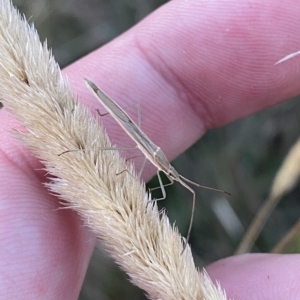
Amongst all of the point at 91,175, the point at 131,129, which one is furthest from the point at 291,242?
the point at 91,175

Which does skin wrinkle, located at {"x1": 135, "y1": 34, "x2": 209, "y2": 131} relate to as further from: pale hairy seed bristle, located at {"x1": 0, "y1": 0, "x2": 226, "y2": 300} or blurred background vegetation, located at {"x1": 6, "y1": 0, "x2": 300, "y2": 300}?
pale hairy seed bristle, located at {"x1": 0, "y1": 0, "x2": 226, "y2": 300}

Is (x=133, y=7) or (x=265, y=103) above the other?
(x=133, y=7)

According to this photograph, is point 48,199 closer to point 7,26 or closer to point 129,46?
point 7,26

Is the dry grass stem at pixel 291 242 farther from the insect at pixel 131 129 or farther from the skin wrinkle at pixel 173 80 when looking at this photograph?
the skin wrinkle at pixel 173 80

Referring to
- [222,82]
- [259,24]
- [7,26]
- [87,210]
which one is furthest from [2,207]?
[259,24]

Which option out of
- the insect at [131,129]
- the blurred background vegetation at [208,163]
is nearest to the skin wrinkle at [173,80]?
the blurred background vegetation at [208,163]

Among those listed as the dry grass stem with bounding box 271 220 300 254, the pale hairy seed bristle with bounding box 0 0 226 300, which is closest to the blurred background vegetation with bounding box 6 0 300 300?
the dry grass stem with bounding box 271 220 300 254

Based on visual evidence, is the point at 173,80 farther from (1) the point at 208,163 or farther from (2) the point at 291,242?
(2) the point at 291,242
